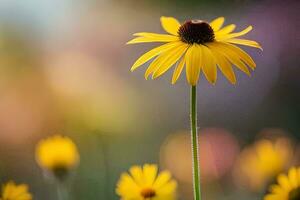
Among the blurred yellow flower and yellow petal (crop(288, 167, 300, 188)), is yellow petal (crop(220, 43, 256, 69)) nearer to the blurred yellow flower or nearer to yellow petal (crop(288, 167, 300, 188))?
yellow petal (crop(288, 167, 300, 188))

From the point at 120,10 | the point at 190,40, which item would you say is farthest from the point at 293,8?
the point at 190,40

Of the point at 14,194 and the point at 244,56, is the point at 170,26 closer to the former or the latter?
the point at 244,56

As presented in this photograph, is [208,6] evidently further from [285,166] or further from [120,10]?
[285,166]

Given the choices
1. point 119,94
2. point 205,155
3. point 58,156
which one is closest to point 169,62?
point 58,156

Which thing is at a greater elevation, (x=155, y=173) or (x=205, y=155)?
(x=205, y=155)

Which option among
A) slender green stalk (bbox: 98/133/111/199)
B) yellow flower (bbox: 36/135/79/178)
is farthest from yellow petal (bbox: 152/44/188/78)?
slender green stalk (bbox: 98/133/111/199)

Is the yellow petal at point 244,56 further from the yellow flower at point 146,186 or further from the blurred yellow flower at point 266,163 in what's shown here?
the blurred yellow flower at point 266,163

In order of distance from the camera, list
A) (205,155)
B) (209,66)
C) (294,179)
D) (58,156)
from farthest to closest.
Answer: (205,155) < (58,156) < (294,179) < (209,66)
